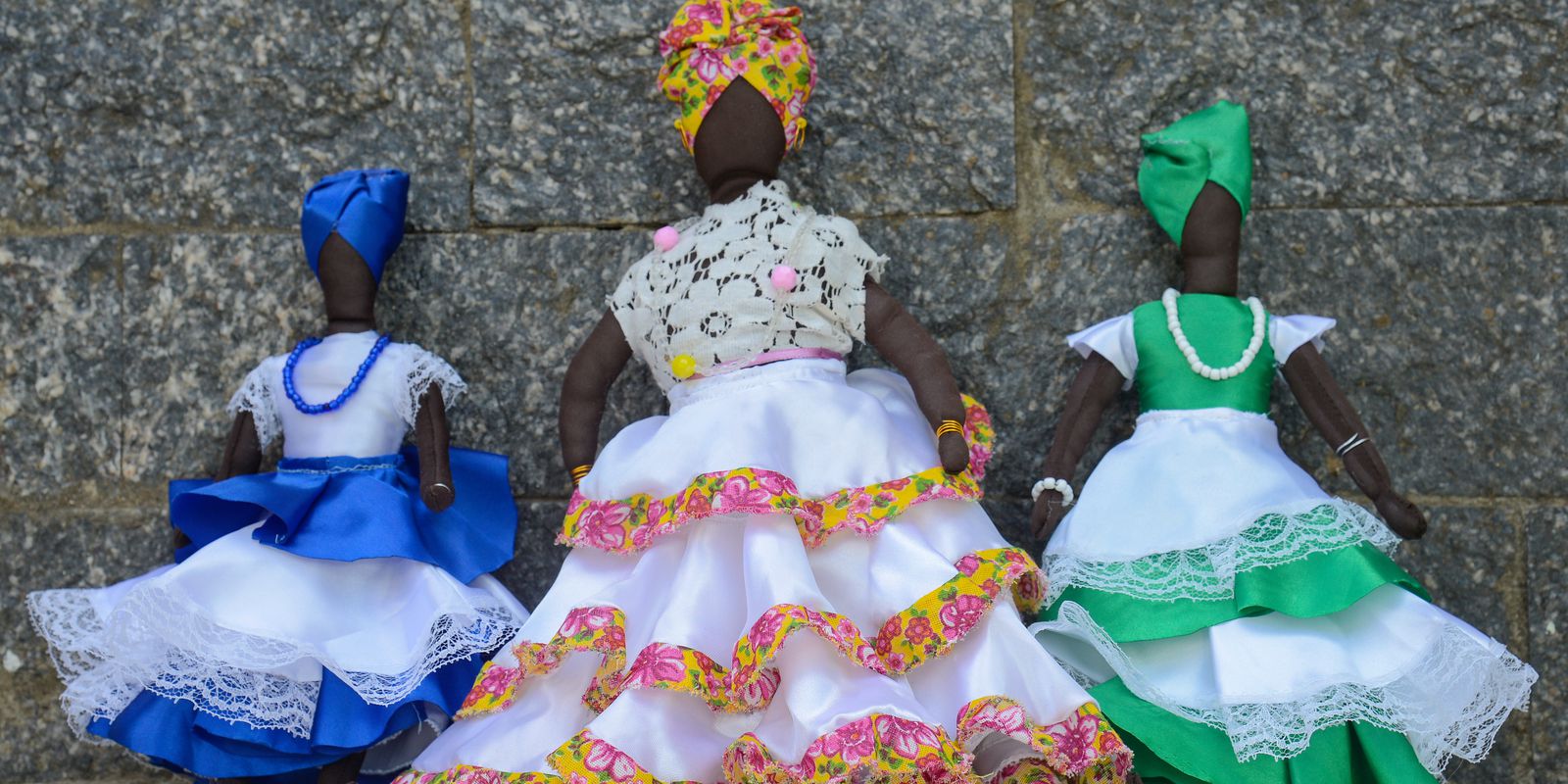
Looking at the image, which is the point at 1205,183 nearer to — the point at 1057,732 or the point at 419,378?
the point at 1057,732

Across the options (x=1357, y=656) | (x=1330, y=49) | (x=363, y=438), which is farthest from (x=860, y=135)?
(x=1357, y=656)

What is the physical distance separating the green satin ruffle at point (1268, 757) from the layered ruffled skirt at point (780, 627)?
0.38ft

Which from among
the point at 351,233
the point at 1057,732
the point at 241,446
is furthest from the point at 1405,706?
the point at 241,446

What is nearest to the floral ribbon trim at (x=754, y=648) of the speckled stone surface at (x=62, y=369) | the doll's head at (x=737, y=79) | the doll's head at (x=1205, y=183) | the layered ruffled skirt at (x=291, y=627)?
the layered ruffled skirt at (x=291, y=627)

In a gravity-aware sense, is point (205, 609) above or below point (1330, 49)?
below

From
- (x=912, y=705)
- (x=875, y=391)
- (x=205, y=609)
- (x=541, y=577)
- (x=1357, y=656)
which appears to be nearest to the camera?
(x=912, y=705)

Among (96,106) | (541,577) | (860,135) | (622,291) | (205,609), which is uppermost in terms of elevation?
(96,106)

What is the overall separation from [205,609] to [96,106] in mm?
1290

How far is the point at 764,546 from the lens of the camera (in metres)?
2.25

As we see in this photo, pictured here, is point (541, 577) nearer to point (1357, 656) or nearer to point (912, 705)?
point (912, 705)

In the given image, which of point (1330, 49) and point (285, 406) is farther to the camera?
point (1330, 49)

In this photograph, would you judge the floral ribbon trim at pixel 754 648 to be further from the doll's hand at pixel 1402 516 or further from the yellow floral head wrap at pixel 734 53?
the yellow floral head wrap at pixel 734 53

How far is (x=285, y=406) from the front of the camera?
2.77m

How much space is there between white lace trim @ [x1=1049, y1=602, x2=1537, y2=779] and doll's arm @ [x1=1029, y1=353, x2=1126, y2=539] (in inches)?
15.0
